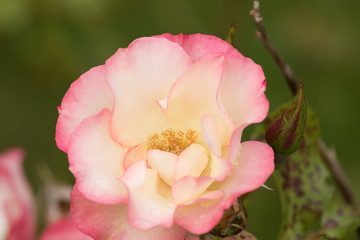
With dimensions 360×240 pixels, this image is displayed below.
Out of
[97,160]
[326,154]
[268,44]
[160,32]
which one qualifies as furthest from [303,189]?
[160,32]

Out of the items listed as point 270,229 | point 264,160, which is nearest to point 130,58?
point 264,160

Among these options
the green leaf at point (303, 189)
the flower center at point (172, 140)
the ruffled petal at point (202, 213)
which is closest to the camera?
the ruffled petal at point (202, 213)

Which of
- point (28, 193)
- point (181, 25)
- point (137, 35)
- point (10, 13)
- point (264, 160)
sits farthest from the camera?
point (137, 35)

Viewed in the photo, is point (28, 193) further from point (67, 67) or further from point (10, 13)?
point (67, 67)

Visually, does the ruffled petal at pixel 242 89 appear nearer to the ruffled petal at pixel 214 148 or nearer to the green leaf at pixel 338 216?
the ruffled petal at pixel 214 148

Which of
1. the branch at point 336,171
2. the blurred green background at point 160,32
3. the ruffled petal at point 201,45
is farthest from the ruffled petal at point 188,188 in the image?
the blurred green background at point 160,32

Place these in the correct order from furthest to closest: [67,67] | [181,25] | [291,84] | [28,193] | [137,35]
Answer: [137,35] → [181,25] → [67,67] → [28,193] → [291,84]
